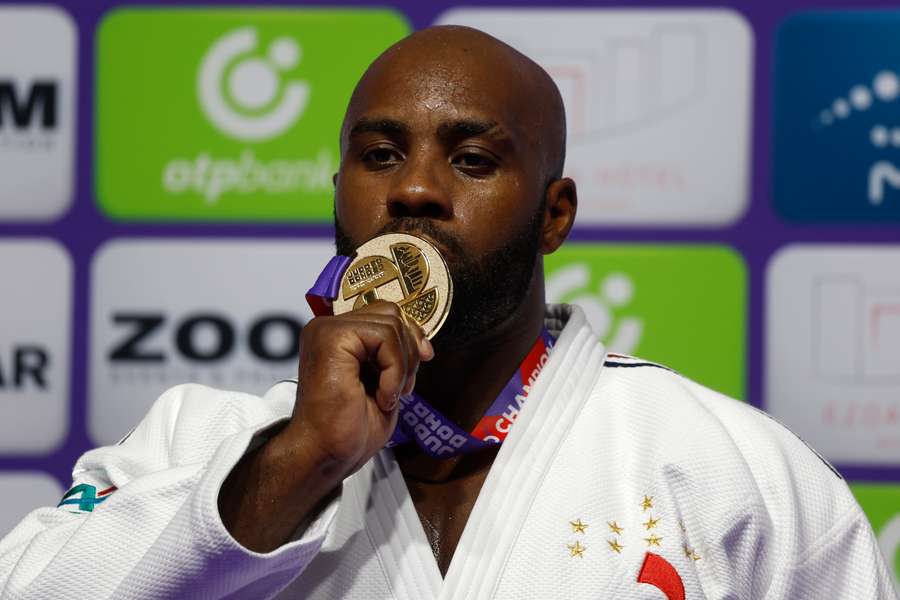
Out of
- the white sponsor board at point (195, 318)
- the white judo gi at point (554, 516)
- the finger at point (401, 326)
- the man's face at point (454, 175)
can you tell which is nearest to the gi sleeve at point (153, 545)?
the white judo gi at point (554, 516)

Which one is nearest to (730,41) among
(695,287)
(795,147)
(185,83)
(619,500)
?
(795,147)

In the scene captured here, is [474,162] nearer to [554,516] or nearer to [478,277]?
[478,277]

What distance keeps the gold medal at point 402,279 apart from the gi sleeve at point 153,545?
0.13 meters

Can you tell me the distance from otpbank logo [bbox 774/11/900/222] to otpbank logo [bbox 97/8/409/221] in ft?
2.06

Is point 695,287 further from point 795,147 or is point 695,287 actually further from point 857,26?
point 857,26

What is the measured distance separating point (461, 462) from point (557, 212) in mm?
270

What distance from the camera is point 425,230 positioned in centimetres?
112

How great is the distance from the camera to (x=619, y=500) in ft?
3.74

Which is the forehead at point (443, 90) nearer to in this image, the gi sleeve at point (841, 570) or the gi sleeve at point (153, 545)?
the gi sleeve at point (153, 545)

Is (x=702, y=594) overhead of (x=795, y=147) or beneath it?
beneath

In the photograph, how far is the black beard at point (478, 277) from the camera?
1.13 meters

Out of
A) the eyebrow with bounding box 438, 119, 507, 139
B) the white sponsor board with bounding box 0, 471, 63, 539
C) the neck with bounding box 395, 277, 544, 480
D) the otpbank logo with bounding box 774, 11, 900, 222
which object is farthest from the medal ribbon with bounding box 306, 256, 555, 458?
the white sponsor board with bounding box 0, 471, 63, 539

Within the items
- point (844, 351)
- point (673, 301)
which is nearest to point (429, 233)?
point (673, 301)

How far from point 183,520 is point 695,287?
1.21 meters
